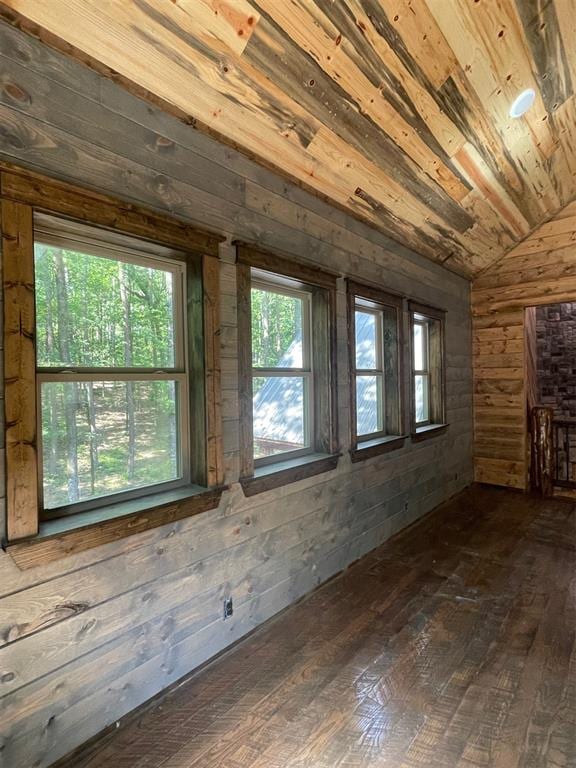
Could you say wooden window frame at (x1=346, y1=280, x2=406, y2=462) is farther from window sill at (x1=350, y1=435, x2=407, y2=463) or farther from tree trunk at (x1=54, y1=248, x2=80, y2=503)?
tree trunk at (x1=54, y1=248, x2=80, y2=503)

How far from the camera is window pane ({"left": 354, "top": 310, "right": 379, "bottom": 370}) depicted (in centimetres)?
320

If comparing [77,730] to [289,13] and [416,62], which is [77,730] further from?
[416,62]

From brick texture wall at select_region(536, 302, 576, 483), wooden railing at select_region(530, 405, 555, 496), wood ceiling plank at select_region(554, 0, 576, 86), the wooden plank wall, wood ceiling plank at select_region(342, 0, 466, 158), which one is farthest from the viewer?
brick texture wall at select_region(536, 302, 576, 483)

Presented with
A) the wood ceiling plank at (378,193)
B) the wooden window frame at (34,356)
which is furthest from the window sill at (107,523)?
the wood ceiling plank at (378,193)

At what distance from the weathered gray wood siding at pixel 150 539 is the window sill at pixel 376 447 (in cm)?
15

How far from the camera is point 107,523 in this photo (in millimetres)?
1479

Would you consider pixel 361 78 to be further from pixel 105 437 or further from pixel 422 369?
pixel 422 369

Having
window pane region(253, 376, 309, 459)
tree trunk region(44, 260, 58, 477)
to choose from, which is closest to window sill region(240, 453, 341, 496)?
window pane region(253, 376, 309, 459)

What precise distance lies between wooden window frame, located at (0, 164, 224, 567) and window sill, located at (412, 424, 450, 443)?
239cm

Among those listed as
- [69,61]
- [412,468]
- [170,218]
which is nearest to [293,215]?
[170,218]

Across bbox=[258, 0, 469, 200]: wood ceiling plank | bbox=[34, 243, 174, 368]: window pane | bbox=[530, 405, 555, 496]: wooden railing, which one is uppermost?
bbox=[258, 0, 469, 200]: wood ceiling plank

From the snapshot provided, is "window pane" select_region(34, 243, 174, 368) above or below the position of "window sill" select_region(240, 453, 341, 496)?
above

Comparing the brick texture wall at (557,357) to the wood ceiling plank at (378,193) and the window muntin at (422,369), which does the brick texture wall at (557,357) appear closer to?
the window muntin at (422,369)

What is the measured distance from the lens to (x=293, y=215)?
92.0 inches
